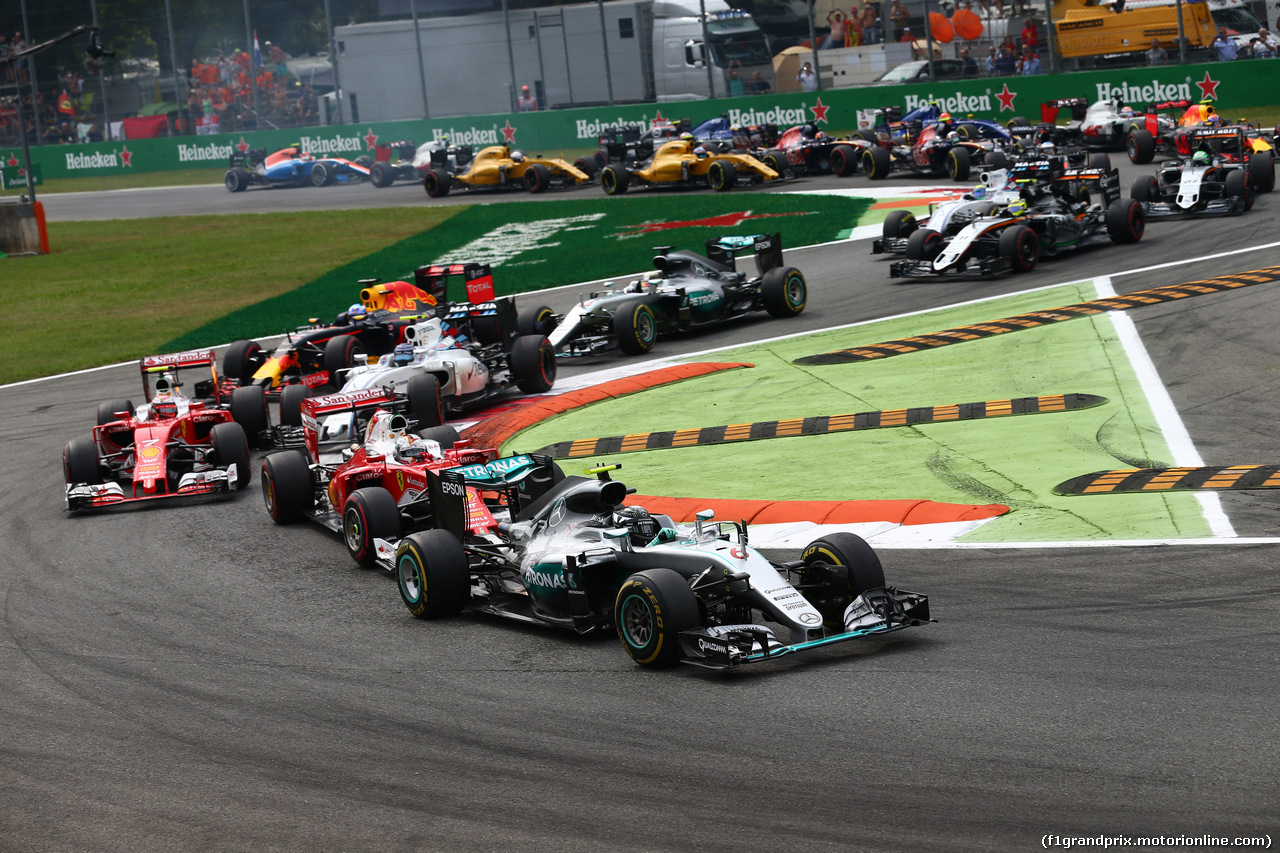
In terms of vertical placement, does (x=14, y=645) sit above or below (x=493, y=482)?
below

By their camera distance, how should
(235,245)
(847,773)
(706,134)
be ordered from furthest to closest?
(706,134)
(235,245)
(847,773)

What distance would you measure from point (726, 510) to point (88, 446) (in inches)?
315

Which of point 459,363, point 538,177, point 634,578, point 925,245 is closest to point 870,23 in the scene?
point 538,177

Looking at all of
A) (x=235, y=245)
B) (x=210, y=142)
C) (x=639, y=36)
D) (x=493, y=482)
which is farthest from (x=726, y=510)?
(x=210, y=142)

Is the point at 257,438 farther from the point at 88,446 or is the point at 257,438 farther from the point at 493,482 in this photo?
the point at 493,482

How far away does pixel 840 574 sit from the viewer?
382 inches

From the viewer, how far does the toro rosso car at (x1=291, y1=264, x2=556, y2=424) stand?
18.6 m

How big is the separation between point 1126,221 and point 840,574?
1904 centimetres

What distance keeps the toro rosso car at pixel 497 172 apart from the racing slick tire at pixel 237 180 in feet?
38.4

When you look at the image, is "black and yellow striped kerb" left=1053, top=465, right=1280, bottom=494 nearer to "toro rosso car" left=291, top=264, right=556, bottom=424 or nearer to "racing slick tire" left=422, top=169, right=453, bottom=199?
"toro rosso car" left=291, top=264, right=556, bottom=424

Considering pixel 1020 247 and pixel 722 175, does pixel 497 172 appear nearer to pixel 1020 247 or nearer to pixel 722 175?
pixel 722 175

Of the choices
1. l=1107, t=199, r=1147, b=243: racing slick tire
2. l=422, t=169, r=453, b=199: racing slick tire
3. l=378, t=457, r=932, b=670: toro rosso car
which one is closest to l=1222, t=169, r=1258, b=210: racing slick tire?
l=1107, t=199, r=1147, b=243: racing slick tire

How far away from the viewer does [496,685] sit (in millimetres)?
9391

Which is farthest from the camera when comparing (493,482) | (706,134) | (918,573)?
(706,134)
